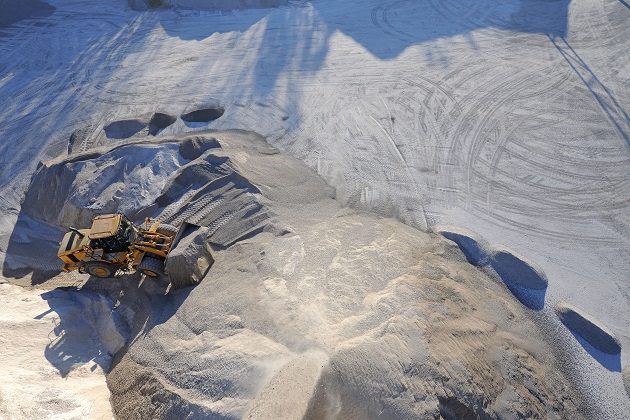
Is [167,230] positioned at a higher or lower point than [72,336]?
higher

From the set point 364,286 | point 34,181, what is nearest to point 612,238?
point 364,286

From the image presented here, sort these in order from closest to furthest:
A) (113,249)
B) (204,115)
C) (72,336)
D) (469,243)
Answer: (72,336)
(113,249)
(469,243)
(204,115)

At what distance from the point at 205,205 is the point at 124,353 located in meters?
3.56

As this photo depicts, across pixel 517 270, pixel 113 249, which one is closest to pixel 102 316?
pixel 113 249

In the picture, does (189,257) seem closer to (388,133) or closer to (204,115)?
(204,115)

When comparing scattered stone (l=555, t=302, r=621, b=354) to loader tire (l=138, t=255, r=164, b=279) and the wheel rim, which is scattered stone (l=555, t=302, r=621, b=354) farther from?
the wheel rim

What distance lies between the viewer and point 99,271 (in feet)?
26.1

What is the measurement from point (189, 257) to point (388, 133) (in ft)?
23.2

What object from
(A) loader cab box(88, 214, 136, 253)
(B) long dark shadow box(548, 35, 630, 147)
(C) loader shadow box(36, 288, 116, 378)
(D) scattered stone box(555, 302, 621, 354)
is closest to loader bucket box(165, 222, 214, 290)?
(A) loader cab box(88, 214, 136, 253)

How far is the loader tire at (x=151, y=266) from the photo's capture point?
25.3 feet

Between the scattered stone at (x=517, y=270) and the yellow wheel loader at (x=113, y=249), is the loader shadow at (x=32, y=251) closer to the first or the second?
the yellow wheel loader at (x=113, y=249)

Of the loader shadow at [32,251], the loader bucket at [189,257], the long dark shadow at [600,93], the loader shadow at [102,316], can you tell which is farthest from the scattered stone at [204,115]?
the long dark shadow at [600,93]

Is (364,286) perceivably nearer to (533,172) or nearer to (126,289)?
(126,289)

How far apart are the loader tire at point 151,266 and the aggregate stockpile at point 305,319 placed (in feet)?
1.71
